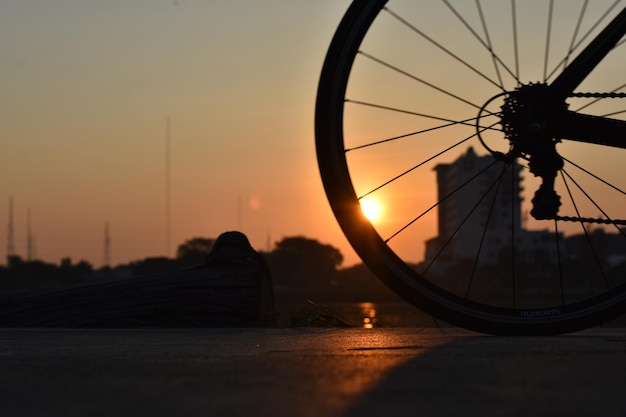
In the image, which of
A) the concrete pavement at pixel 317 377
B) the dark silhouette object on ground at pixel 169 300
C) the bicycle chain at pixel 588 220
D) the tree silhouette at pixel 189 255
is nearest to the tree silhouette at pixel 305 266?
the tree silhouette at pixel 189 255

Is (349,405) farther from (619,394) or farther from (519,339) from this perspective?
(519,339)

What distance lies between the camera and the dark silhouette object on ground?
7.09 meters

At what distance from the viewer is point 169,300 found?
7164 mm

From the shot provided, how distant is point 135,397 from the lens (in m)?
3.17

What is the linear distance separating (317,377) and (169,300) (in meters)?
3.78

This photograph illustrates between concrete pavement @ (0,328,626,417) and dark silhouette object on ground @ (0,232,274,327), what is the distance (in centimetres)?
185

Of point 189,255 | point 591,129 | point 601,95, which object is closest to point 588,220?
point 591,129

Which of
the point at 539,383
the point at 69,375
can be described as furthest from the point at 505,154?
the point at 69,375

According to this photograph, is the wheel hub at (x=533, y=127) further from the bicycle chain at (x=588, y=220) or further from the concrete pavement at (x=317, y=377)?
the concrete pavement at (x=317, y=377)

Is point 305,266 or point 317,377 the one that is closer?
point 317,377

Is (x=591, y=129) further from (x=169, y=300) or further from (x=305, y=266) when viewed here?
(x=305, y=266)

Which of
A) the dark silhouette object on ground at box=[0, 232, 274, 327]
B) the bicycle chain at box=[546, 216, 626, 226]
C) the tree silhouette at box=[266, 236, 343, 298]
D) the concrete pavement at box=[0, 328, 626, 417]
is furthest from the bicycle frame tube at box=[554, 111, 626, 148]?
the tree silhouette at box=[266, 236, 343, 298]

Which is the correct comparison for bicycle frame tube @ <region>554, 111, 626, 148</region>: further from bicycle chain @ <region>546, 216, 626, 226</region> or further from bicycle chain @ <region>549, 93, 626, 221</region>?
bicycle chain @ <region>546, 216, 626, 226</region>

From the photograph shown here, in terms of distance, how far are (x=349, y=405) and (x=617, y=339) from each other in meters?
2.51
